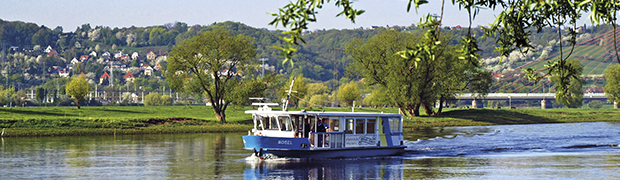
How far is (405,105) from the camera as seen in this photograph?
87.6 metres

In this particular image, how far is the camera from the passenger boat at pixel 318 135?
3647 cm

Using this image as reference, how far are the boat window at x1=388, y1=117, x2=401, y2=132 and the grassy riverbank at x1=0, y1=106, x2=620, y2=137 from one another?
31.8 metres

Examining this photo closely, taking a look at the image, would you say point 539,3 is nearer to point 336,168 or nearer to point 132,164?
point 336,168

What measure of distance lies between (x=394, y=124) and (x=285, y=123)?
310 inches

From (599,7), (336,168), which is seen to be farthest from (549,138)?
(599,7)

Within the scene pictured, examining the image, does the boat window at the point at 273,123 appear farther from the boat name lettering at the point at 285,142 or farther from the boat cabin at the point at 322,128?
the boat name lettering at the point at 285,142

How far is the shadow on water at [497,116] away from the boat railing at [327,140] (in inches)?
2231

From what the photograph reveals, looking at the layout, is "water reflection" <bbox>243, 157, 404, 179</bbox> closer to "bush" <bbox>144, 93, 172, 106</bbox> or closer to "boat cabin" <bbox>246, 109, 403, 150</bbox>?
"boat cabin" <bbox>246, 109, 403, 150</bbox>

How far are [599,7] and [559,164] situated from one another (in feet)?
86.2

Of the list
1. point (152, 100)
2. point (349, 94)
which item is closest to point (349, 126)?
point (349, 94)

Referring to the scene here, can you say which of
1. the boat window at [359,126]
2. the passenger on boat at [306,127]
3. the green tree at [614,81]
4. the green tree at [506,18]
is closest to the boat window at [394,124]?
the boat window at [359,126]

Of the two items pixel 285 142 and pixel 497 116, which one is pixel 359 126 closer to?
pixel 285 142

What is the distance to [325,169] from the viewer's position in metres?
33.1

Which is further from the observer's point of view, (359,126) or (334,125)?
(359,126)
